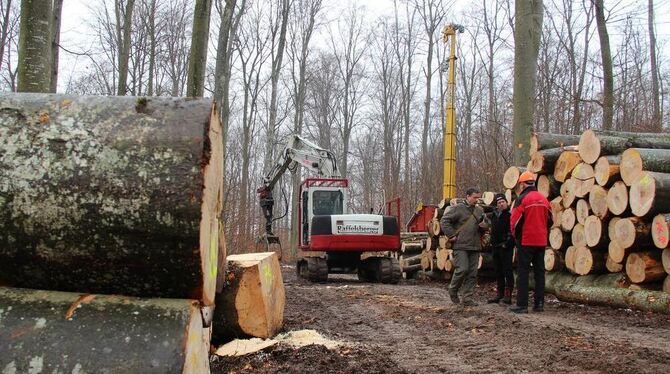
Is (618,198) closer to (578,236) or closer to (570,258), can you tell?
(578,236)

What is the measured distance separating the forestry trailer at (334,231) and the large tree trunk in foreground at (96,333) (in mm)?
10449

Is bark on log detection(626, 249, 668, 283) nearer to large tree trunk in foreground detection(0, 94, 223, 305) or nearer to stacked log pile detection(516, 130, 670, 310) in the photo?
stacked log pile detection(516, 130, 670, 310)

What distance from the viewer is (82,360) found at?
8.54 ft

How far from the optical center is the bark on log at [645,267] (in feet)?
25.7

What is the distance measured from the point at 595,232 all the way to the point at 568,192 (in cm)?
100

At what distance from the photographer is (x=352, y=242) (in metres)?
13.2

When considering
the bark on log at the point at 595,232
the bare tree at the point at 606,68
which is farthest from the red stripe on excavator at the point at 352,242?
the bare tree at the point at 606,68

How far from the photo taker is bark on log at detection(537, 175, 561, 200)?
10.2 m

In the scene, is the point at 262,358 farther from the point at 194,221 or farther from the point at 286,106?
the point at 286,106

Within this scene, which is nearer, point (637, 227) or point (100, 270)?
point (100, 270)

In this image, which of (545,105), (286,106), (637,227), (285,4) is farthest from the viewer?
(286,106)

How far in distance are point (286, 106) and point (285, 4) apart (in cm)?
1116

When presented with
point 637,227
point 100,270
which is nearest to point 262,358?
point 100,270

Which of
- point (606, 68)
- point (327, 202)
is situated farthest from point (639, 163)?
point (327, 202)
